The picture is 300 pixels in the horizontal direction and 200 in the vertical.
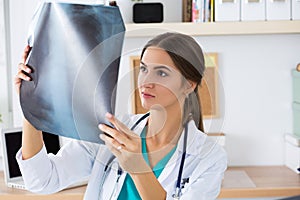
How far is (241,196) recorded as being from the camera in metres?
2.05

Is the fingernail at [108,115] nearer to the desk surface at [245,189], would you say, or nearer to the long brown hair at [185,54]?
the long brown hair at [185,54]

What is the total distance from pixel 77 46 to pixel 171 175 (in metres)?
0.47

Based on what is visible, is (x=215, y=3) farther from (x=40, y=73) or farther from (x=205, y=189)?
(x=40, y=73)

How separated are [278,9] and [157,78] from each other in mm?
1503

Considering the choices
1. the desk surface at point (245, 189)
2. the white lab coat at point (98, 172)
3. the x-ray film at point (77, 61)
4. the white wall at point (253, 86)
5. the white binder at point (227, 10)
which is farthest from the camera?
the white wall at point (253, 86)

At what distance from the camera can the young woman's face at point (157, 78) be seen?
0.83 metres

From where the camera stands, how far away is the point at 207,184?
1.25 metres

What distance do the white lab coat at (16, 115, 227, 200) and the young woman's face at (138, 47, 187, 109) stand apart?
0.29m

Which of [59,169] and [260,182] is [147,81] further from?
[260,182]

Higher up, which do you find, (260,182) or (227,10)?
(227,10)

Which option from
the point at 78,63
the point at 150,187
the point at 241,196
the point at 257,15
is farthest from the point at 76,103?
the point at 257,15

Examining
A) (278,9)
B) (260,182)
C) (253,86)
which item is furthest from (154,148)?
(253,86)

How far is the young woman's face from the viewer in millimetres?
829

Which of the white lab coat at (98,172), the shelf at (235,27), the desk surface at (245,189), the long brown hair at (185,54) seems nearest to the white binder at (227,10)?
the shelf at (235,27)
